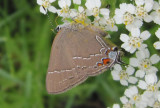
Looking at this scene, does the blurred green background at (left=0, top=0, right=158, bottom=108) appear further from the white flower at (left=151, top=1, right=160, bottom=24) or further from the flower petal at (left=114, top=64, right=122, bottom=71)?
the white flower at (left=151, top=1, right=160, bottom=24)

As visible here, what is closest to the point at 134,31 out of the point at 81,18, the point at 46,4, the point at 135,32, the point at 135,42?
the point at 135,32

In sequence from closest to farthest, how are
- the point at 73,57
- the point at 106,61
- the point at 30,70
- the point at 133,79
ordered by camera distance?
the point at 106,61 < the point at 73,57 < the point at 133,79 < the point at 30,70

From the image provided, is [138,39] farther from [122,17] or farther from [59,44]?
[59,44]

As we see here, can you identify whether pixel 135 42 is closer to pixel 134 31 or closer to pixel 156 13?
pixel 134 31

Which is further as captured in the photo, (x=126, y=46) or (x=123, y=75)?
(x=123, y=75)

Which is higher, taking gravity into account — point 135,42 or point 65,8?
point 65,8
